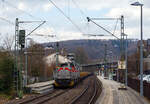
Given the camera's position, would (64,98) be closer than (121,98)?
No

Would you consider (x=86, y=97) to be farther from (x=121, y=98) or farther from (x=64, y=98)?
(x=121, y=98)

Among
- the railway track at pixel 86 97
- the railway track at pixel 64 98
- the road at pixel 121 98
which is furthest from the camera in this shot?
the railway track at pixel 86 97

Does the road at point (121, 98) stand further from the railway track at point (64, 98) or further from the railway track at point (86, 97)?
the railway track at point (64, 98)

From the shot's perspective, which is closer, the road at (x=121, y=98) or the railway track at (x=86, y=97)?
the road at (x=121, y=98)

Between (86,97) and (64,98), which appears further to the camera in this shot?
(86,97)

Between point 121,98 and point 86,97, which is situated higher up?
point 121,98

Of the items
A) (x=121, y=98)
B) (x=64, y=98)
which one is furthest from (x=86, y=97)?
(x=121, y=98)

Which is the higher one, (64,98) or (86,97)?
(64,98)

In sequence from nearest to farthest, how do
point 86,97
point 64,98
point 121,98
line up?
point 121,98, point 64,98, point 86,97

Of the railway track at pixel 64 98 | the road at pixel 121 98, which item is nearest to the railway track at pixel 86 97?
the railway track at pixel 64 98

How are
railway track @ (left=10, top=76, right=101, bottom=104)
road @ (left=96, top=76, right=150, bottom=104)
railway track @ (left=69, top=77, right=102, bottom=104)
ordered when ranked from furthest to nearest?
railway track @ (left=69, top=77, right=102, bottom=104), railway track @ (left=10, top=76, right=101, bottom=104), road @ (left=96, top=76, right=150, bottom=104)

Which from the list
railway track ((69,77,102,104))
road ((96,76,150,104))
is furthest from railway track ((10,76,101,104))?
road ((96,76,150,104))

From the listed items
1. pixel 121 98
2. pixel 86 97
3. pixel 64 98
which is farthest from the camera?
pixel 86 97

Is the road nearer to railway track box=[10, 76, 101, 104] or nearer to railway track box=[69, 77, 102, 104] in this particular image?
railway track box=[69, 77, 102, 104]
